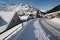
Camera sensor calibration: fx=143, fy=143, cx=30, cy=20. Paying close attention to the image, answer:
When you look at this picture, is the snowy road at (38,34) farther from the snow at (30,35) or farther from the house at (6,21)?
the house at (6,21)

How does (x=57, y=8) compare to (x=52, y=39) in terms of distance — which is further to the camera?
(x=57, y=8)

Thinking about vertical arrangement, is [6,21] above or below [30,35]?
above

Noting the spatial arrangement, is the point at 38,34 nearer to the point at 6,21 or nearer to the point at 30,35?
the point at 30,35

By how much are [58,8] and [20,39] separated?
9462 cm

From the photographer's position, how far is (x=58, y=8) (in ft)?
338

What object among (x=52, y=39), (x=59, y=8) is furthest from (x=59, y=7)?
(x=52, y=39)

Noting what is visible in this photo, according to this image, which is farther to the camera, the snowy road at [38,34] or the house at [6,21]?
the house at [6,21]

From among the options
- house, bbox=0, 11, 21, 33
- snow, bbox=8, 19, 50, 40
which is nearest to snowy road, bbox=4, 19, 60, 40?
snow, bbox=8, 19, 50, 40

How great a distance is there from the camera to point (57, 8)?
340ft

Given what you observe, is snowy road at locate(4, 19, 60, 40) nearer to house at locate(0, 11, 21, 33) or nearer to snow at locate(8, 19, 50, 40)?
snow at locate(8, 19, 50, 40)

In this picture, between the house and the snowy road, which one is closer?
the snowy road

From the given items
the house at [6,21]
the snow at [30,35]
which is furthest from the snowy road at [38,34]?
the house at [6,21]

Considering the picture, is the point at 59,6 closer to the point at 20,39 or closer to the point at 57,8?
the point at 57,8

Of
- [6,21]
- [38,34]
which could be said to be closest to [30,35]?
[38,34]
